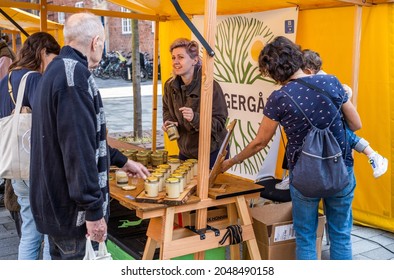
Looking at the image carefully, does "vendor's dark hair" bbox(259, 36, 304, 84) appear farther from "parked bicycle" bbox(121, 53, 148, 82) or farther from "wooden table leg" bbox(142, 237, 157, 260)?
"parked bicycle" bbox(121, 53, 148, 82)

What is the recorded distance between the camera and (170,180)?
Result: 2.41m

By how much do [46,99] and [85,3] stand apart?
23.7m

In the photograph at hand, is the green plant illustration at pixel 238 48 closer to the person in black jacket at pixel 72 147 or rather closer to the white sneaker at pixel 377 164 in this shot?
the white sneaker at pixel 377 164

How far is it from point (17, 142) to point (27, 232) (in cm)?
53

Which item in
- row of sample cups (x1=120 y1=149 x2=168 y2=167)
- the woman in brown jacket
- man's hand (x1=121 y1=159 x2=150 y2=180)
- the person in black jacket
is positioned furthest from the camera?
row of sample cups (x1=120 y1=149 x2=168 y2=167)

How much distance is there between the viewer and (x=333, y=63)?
4102mm

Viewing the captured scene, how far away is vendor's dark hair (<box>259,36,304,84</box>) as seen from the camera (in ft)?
8.18

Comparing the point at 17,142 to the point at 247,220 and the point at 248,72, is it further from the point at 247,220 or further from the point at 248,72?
the point at 248,72

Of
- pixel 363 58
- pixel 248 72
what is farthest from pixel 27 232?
pixel 363 58

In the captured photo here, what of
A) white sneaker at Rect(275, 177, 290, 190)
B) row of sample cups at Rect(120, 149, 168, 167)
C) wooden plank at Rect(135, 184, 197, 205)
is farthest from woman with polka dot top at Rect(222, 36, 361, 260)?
white sneaker at Rect(275, 177, 290, 190)

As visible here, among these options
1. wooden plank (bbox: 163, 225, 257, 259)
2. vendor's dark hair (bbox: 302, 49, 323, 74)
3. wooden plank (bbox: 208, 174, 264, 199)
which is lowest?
wooden plank (bbox: 163, 225, 257, 259)

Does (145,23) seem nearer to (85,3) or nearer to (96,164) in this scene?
(85,3)

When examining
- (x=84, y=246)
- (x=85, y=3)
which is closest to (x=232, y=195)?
(x=84, y=246)

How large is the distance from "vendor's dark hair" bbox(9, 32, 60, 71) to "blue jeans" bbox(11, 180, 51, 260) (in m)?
0.63
